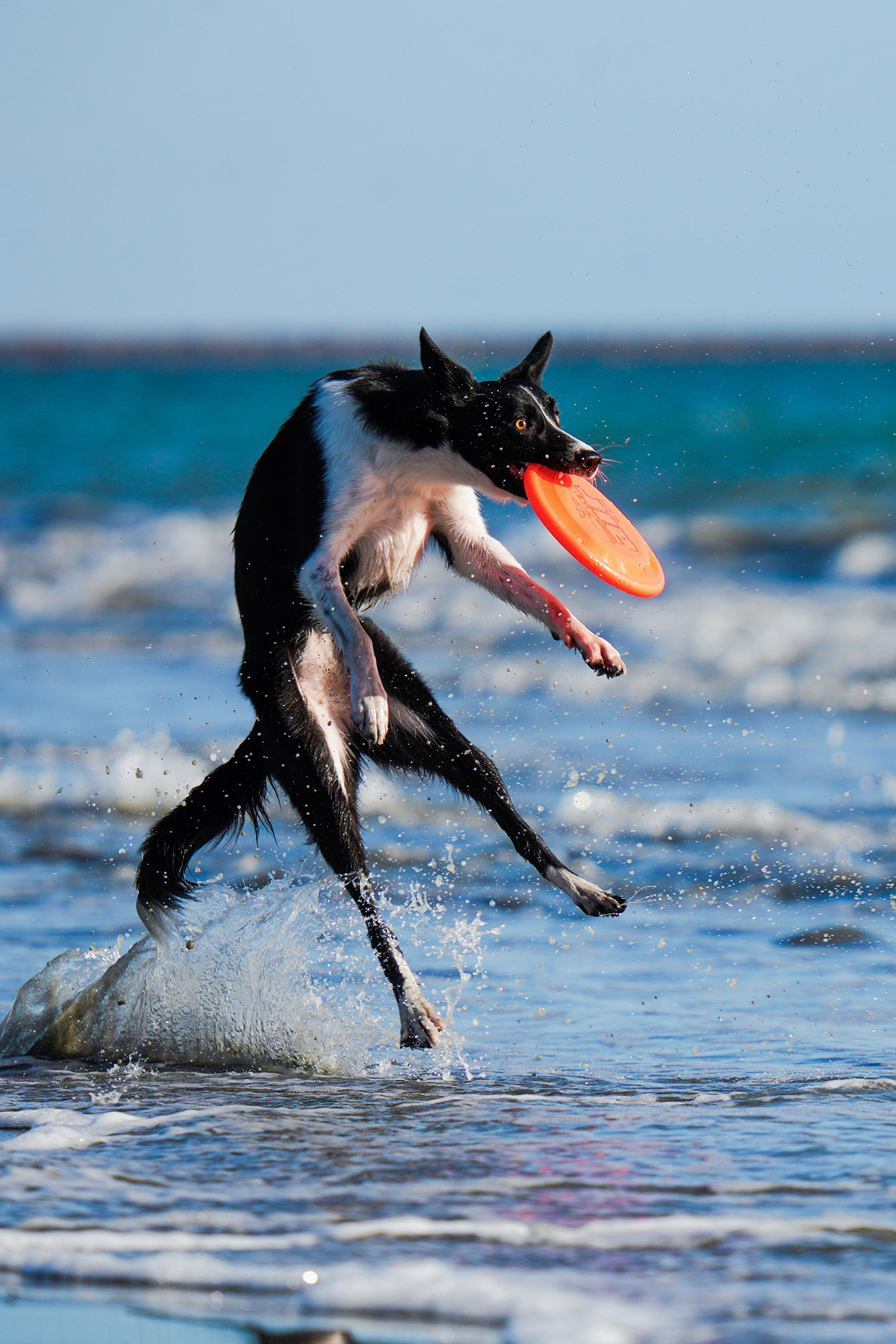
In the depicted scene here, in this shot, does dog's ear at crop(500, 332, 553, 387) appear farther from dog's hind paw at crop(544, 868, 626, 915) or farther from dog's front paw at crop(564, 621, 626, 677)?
dog's hind paw at crop(544, 868, 626, 915)

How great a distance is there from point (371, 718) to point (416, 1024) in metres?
0.80

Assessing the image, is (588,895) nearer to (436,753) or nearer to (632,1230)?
(436,753)

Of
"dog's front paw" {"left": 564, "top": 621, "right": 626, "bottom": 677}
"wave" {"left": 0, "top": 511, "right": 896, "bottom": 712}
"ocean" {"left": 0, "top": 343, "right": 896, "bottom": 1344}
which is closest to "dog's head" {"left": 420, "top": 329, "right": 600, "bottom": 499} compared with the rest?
"dog's front paw" {"left": 564, "top": 621, "right": 626, "bottom": 677}

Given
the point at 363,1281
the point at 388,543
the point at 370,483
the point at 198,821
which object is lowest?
the point at 363,1281

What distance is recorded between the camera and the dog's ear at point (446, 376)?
399 cm

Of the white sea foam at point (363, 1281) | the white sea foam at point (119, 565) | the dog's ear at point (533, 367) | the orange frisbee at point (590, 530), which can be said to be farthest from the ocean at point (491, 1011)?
the white sea foam at point (119, 565)

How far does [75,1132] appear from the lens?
10.6ft

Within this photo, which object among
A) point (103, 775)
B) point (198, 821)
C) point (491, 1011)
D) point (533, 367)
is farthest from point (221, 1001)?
point (103, 775)

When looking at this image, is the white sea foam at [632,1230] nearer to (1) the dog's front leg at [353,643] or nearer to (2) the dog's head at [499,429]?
(1) the dog's front leg at [353,643]

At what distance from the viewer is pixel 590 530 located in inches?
Result: 168

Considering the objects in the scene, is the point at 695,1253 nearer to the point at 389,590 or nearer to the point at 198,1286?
the point at 198,1286

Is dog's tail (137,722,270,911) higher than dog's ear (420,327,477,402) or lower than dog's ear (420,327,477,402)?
lower

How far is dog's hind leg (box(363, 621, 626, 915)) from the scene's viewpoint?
4.20m

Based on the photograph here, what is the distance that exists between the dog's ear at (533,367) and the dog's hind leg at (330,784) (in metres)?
0.88
